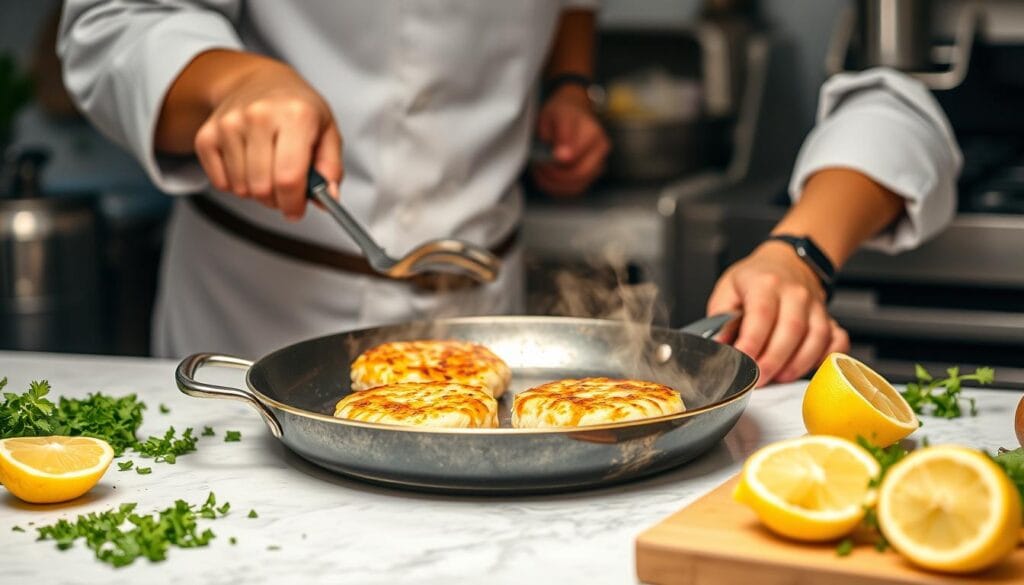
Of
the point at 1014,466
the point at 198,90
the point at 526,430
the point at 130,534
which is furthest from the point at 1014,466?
the point at 198,90

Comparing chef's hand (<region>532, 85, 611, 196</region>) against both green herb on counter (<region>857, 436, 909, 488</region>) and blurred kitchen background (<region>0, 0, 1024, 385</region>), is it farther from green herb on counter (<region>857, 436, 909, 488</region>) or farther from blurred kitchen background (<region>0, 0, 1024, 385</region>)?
green herb on counter (<region>857, 436, 909, 488</region>)

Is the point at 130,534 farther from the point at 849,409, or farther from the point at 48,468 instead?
the point at 849,409

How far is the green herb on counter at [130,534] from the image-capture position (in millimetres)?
916

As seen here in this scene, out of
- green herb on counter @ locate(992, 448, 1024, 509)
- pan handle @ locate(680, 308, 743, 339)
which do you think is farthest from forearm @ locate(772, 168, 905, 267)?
green herb on counter @ locate(992, 448, 1024, 509)

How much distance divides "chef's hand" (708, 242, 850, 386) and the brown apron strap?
51 cm

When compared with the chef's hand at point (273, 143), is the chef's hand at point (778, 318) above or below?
below

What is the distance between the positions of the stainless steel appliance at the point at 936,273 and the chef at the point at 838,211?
1.45ft

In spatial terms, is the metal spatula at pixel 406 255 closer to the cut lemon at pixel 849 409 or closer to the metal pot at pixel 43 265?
the cut lemon at pixel 849 409

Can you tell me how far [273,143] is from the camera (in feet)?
4.42

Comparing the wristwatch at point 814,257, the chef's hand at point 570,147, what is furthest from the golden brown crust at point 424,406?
the chef's hand at point 570,147

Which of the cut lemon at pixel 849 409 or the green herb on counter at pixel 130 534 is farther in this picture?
the cut lemon at pixel 849 409

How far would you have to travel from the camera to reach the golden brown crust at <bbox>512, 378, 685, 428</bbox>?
116 centimetres

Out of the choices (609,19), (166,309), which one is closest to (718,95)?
(609,19)

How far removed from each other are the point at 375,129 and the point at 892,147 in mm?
719
